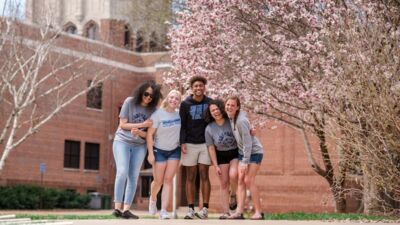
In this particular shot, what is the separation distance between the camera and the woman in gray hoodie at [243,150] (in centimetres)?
1230

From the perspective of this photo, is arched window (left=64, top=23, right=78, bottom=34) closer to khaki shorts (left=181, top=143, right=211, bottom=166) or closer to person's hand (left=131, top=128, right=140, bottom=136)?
khaki shorts (left=181, top=143, right=211, bottom=166)

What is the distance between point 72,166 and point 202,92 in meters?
35.3

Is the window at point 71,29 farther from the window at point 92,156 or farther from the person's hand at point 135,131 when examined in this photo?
the person's hand at point 135,131

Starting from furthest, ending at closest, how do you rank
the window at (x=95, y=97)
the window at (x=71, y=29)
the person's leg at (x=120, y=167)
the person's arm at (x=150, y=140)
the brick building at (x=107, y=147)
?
the window at (x=71, y=29)
the window at (x=95, y=97)
the brick building at (x=107, y=147)
the person's arm at (x=150, y=140)
the person's leg at (x=120, y=167)

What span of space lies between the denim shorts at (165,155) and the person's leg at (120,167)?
18.4 inches

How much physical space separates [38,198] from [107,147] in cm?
981

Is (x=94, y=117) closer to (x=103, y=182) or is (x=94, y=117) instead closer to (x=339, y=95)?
(x=103, y=182)

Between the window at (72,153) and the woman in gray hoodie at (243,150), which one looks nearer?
the woman in gray hoodie at (243,150)

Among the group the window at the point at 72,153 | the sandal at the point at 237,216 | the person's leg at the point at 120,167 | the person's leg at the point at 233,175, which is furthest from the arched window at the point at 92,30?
the sandal at the point at 237,216

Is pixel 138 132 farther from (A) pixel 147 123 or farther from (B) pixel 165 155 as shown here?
(B) pixel 165 155

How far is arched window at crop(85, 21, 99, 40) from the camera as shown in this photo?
58312 mm

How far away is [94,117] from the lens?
1914 inches

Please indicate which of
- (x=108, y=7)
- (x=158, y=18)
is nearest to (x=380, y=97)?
(x=158, y=18)

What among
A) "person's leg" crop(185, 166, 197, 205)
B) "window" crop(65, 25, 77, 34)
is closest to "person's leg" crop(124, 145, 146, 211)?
"person's leg" crop(185, 166, 197, 205)
